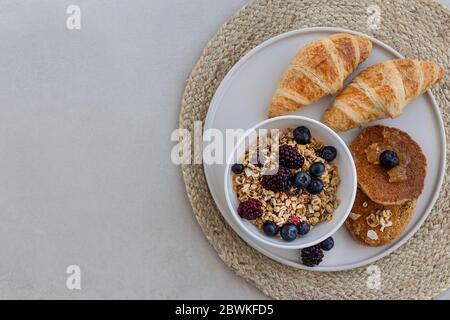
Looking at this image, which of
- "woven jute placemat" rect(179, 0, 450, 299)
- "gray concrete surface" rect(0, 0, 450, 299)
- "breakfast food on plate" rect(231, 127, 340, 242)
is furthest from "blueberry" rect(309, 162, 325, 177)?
"gray concrete surface" rect(0, 0, 450, 299)

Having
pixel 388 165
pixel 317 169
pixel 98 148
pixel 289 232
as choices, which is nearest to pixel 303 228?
pixel 289 232

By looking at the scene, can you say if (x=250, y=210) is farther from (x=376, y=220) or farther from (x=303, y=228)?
(x=376, y=220)

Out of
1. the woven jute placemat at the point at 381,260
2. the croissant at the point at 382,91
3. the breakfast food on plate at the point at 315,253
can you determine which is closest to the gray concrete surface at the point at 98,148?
the woven jute placemat at the point at 381,260

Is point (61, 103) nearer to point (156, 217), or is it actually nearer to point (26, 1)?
point (26, 1)

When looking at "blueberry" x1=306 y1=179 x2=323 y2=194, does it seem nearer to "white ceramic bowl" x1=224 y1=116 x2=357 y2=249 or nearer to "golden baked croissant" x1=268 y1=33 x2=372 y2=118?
→ "white ceramic bowl" x1=224 y1=116 x2=357 y2=249

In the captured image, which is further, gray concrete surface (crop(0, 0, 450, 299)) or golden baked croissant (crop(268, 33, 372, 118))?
gray concrete surface (crop(0, 0, 450, 299))

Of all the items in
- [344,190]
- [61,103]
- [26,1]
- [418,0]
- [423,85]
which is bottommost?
[344,190]

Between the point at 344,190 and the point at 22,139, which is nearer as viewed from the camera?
the point at 344,190

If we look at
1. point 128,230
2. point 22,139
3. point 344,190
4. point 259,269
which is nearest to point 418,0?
point 344,190
